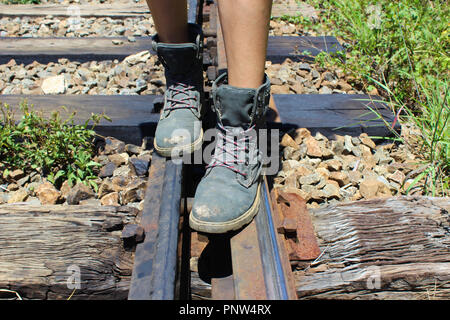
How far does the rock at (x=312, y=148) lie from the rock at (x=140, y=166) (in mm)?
1030

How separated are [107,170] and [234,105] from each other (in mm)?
1010

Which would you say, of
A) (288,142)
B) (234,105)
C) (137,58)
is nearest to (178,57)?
(234,105)

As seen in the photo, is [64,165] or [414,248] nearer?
[414,248]

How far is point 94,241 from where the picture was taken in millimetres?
1481

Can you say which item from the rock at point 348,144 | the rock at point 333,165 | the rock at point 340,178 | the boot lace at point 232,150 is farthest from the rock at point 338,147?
the boot lace at point 232,150

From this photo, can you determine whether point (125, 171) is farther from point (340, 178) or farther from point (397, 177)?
point (397, 177)

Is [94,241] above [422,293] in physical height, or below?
above

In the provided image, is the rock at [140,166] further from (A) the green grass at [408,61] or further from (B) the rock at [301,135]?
(A) the green grass at [408,61]

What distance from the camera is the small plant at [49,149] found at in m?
2.08

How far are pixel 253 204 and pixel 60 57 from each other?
2.72 meters
